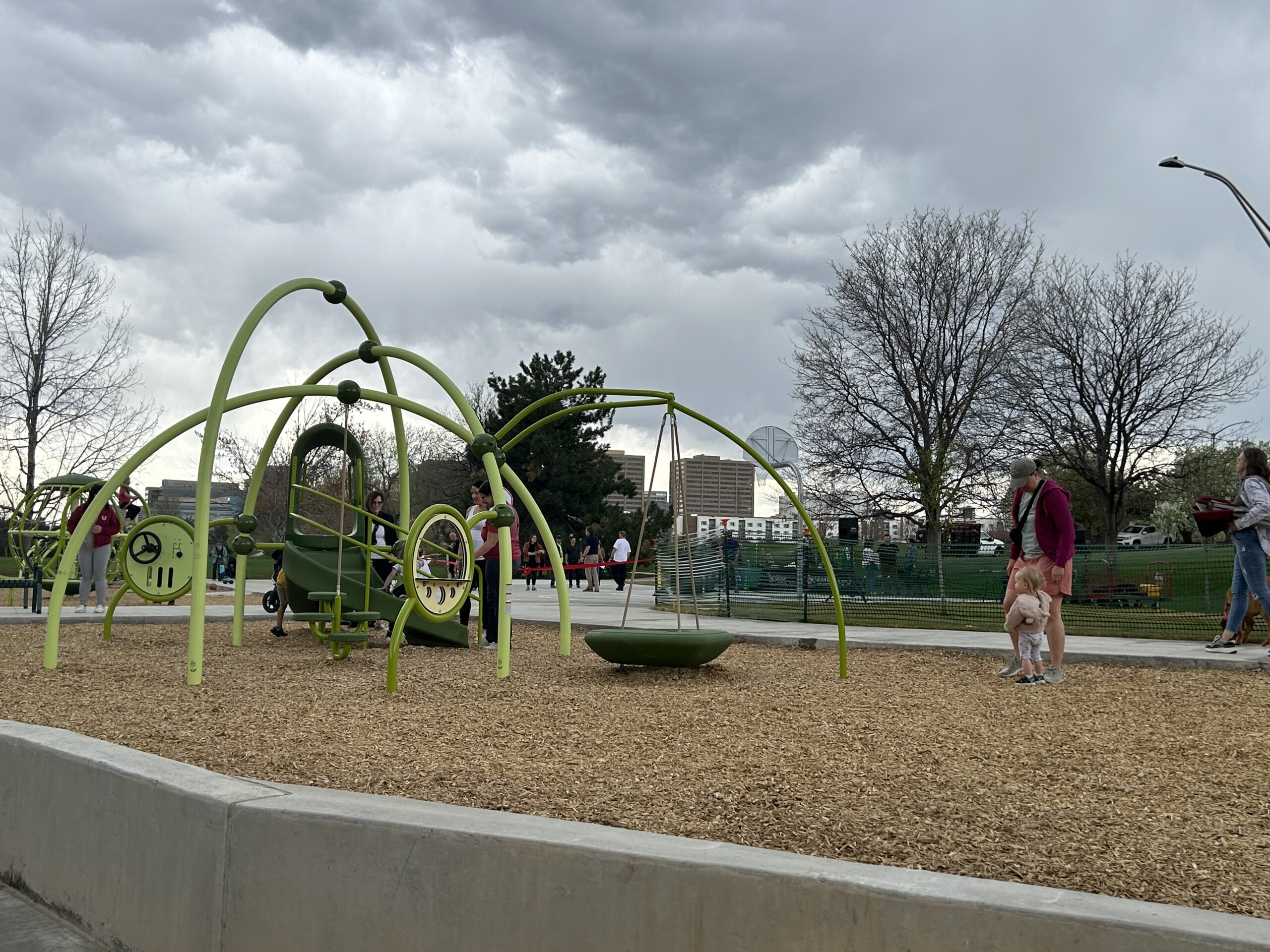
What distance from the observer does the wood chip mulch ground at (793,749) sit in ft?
11.6

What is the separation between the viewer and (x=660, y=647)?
7.86 metres

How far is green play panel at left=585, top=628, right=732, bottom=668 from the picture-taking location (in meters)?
7.84

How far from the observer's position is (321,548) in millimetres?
10641

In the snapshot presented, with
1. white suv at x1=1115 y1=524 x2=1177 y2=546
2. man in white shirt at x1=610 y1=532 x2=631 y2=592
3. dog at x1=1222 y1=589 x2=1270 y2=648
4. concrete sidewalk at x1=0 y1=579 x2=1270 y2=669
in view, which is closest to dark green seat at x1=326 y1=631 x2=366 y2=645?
concrete sidewalk at x1=0 y1=579 x2=1270 y2=669

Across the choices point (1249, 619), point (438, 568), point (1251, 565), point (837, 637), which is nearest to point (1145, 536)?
point (1249, 619)

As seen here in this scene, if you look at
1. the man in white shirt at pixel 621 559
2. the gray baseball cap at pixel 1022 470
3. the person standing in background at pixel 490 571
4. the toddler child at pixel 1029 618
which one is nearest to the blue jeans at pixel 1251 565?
the gray baseball cap at pixel 1022 470

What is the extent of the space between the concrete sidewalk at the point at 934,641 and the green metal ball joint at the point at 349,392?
8.59 feet

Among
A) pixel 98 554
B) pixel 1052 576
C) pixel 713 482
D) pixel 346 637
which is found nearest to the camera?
pixel 1052 576

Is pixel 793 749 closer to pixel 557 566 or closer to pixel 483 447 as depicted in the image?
pixel 483 447

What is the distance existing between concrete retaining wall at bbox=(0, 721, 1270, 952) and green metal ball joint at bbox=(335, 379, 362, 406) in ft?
18.5

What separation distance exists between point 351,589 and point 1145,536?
57.2 m

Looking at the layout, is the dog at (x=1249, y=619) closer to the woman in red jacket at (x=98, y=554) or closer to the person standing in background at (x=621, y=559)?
the woman in red jacket at (x=98, y=554)

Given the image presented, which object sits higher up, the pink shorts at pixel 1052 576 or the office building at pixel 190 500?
the office building at pixel 190 500

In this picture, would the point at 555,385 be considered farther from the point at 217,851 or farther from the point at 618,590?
the point at 217,851
